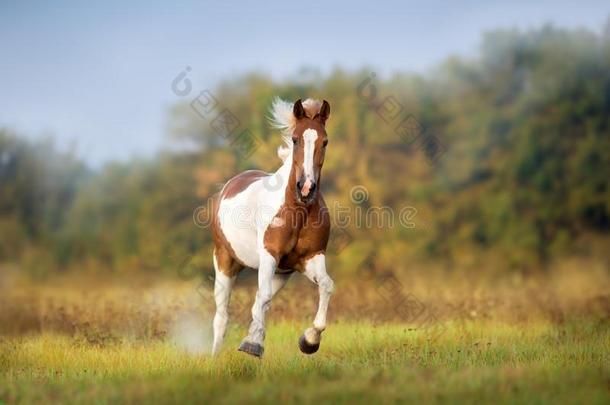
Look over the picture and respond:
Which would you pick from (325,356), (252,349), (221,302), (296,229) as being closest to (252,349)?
(252,349)

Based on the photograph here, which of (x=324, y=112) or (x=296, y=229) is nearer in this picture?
(x=324, y=112)

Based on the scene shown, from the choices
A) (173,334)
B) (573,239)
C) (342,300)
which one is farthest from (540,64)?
(173,334)

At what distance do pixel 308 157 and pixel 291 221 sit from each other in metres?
0.90

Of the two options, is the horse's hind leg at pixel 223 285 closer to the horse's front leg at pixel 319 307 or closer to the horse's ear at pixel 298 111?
the horse's front leg at pixel 319 307

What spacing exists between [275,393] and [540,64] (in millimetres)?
27938

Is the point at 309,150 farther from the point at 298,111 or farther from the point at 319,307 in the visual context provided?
the point at 319,307

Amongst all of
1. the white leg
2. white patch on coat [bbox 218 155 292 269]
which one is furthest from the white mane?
the white leg

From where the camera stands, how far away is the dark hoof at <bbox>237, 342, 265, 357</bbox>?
8.21 meters

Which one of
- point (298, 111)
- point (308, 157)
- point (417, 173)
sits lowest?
point (308, 157)

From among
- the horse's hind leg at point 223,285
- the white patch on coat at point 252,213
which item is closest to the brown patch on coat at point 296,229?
the white patch on coat at point 252,213

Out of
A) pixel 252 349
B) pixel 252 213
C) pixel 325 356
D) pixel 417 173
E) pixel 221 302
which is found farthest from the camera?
pixel 417 173

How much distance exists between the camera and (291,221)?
28.2 ft

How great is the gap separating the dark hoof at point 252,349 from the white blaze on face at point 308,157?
1.60 metres

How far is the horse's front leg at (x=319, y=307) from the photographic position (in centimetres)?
857
